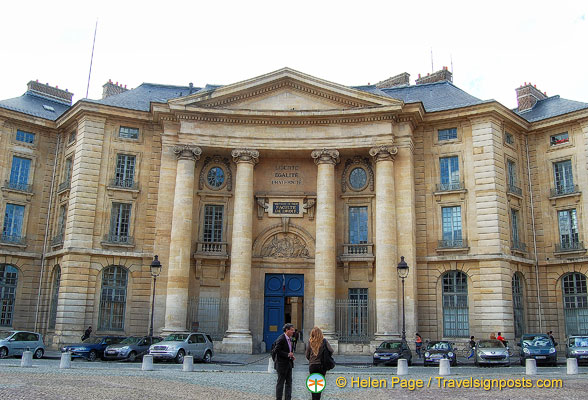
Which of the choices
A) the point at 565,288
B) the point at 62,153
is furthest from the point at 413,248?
the point at 62,153

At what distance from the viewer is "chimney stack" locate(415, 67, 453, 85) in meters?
39.0

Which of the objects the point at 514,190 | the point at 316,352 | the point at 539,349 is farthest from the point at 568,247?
the point at 316,352

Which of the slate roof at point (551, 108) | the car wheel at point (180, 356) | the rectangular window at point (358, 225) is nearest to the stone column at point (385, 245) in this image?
the rectangular window at point (358, 225)

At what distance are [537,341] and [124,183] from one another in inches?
887

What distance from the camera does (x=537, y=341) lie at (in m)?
25.5

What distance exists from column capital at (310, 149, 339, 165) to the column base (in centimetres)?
1020

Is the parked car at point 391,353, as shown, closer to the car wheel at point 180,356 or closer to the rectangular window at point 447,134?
the car wheel at point 180,356

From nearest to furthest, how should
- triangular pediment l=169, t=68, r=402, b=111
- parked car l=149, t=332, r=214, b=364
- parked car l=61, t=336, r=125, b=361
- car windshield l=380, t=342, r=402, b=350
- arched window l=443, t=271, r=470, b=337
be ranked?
1. parked car l=149, t=332, r=214, b=364
2. car windshield l=380, t=342, r=402, b=350
3. parked car l=61, t=336, r=125, b=361
4. arched window l=443, t=271, r=470, b=337
5. triangular pediment l=169, t=68, r=402, b=111

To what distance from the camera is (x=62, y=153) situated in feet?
114

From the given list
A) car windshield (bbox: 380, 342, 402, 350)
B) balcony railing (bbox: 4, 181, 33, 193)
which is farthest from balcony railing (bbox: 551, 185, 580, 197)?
balcony railing (bbox: 4, 181, 33, 193)

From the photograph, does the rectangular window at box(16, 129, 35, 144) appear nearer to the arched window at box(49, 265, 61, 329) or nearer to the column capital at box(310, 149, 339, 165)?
the arched window at box(49, 265, 61, 329)

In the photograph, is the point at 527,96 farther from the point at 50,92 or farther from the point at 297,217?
the point at 50,92

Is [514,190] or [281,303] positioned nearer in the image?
[514,190]

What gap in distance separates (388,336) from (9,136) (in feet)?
80.0
